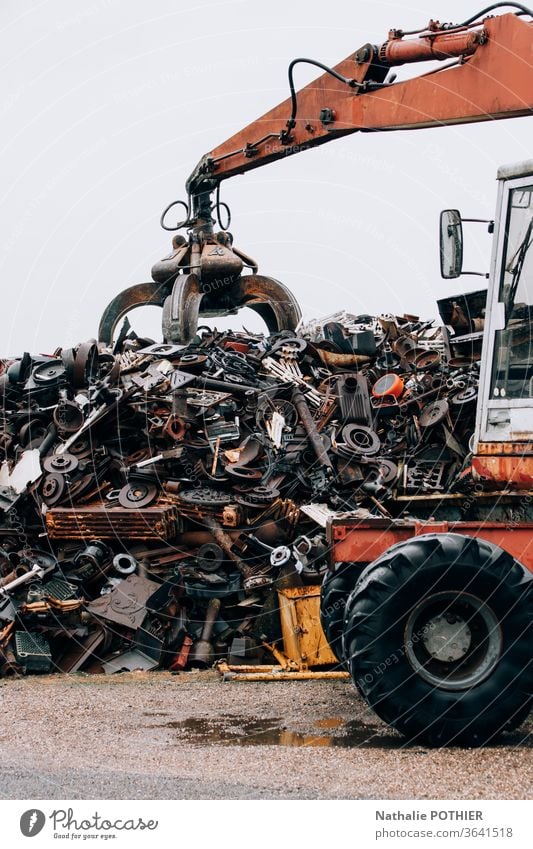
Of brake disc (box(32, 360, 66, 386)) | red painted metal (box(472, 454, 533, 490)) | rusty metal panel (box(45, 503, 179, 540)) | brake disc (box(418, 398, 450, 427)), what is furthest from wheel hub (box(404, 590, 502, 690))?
brake disc (box(32, 360, 66, 386))

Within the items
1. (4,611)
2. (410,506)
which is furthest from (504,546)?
(4,611)

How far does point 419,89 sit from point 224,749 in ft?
20.1

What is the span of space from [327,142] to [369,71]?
146cm

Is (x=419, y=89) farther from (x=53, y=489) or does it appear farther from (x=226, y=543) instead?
(x=53, y=489)

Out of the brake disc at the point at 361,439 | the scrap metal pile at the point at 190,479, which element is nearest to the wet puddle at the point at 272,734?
the scrap metal pile at the point at 190,479

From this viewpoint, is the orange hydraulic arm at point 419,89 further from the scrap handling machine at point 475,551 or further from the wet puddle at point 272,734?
the wet puddle at point 272,734

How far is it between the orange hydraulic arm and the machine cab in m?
1.80

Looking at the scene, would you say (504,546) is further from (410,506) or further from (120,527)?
(120,527)

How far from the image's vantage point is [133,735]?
6.99 m

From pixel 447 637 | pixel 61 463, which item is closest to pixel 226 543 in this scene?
pixel 61 463

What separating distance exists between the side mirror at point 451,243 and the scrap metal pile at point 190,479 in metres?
2.49

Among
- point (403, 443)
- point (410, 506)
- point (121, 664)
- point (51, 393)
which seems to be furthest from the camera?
point (51, 393)

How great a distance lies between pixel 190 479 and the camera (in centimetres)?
1120

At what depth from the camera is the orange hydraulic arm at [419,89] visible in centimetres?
860
